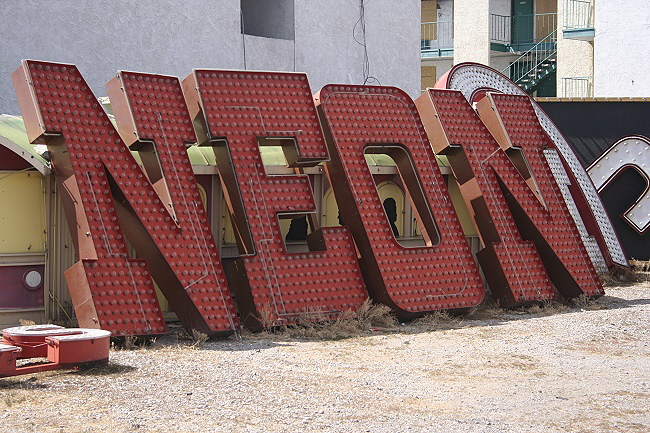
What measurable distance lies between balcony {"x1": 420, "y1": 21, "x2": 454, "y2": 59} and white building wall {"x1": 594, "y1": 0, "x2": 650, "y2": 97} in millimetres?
11505

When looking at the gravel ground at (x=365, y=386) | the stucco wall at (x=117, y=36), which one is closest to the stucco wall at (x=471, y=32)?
the stucco wall at (x=117, y=36)

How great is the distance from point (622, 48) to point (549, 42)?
10920 millimetres

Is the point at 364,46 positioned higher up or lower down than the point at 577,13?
lower down

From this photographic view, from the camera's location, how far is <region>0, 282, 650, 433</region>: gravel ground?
7.05 m

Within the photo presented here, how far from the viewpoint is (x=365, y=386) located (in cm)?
828

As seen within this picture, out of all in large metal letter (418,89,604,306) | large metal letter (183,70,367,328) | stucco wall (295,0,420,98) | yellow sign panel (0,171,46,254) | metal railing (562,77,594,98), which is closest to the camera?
yellow sign panel (0,171,46,254)

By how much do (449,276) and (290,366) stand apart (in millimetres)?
3857

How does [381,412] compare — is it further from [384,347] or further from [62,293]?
[62,293]

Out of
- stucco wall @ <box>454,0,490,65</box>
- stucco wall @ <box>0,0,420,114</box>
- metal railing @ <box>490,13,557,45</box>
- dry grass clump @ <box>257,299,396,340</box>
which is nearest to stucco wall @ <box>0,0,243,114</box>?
stucco wall @ <box>0,0,420,114</box>

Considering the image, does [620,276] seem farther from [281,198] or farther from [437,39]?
[437,39]

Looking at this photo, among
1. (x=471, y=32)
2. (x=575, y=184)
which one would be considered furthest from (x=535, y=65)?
(x=575, y=184)

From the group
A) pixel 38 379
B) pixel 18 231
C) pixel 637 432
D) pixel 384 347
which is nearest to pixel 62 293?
pixel 18 231

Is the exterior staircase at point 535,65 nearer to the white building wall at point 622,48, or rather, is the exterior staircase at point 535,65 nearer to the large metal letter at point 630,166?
the white building wall at point 622,48

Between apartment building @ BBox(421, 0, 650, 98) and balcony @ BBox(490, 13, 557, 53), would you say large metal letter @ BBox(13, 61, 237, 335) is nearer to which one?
apartment building @ BBox(421, 0, 650, 98)
